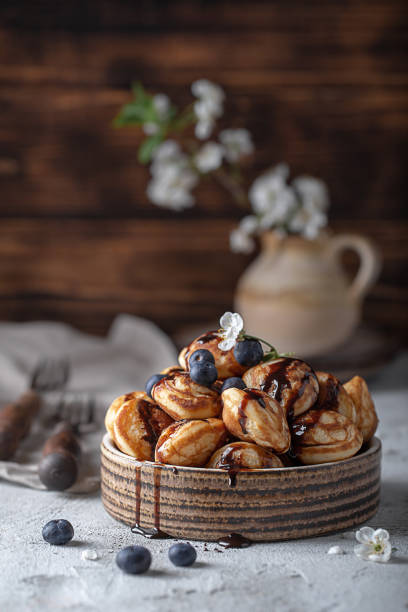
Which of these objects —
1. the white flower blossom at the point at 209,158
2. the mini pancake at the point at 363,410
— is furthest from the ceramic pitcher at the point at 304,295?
the mini pancake at the point at 363,410

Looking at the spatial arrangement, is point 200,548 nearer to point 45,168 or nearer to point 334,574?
point 334,574

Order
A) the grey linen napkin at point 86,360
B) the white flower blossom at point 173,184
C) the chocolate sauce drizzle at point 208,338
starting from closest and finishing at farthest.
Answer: the chocolate sauce drizzle at point 208,338 < the grey linen napkin at point 86,360 < the white flower blossom at point 173,184

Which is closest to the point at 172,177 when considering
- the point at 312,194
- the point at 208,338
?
the point at 312,194

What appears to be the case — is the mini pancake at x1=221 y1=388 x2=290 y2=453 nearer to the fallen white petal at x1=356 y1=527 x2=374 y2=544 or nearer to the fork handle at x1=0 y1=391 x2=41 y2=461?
the fallen white petal at x1=356 y1=527 x2=374 y2=544

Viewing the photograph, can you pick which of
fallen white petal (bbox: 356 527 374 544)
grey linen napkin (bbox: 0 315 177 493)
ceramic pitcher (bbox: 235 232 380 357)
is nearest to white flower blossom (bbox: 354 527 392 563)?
fallen white petal (bbox: 356 527 374 544)

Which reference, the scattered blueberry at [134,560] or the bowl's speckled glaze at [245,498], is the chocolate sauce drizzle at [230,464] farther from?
the scattered blueberry at [134,560]

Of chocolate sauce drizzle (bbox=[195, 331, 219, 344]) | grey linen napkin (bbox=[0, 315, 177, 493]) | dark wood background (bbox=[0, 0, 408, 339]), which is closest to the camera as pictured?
chocolate sauce drizzle (bbox=[195, 331, 219, 344])

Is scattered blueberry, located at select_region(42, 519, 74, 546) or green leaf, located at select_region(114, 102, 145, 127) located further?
green leaf, located at select_region(114, 102, 145, 127)

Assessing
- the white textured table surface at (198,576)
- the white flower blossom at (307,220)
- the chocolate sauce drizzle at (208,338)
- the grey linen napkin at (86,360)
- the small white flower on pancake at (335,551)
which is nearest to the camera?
the white textured table surface at (198,576)
